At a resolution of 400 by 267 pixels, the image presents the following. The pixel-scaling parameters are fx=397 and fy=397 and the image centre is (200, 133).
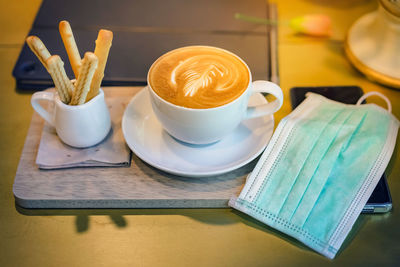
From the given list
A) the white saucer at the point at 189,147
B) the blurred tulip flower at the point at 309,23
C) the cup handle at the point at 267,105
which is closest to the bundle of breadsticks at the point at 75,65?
the white saucer at the point at 189,147

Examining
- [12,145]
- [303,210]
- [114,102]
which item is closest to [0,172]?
[12,145]

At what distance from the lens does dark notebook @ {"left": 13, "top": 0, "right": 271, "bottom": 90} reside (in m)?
0.92

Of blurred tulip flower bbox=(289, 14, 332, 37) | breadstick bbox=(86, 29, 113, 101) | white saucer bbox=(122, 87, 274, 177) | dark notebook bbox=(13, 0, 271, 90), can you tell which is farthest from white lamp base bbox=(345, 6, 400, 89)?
breadstick bbox=(86, 29, 113, 101)

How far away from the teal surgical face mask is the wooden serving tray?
0.04 meters

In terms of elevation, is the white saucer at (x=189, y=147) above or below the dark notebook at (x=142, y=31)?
below

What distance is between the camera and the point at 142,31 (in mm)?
1021

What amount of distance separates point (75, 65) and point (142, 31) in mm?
364

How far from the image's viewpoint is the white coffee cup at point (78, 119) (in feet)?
2.26

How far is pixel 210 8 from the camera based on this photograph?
109cm

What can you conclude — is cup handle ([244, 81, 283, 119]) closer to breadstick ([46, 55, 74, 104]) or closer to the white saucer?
the white saucer

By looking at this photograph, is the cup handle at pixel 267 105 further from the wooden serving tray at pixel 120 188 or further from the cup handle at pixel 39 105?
the cup handle at pixel 39 105

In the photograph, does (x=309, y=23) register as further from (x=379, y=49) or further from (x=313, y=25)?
(x=379, y=49)

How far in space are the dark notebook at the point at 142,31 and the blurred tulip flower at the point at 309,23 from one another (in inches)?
0.9

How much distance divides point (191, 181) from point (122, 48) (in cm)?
43
